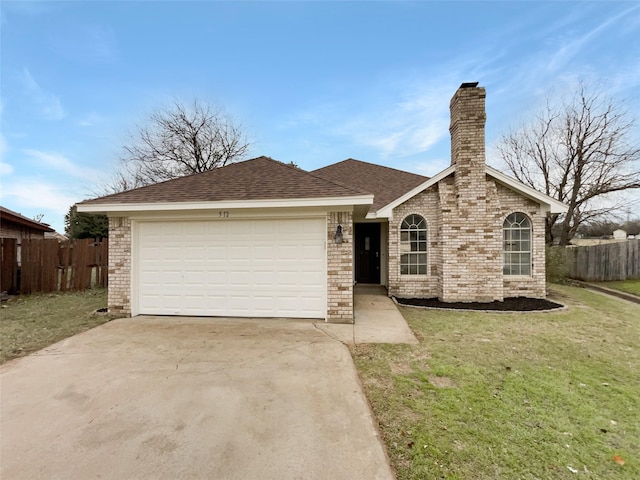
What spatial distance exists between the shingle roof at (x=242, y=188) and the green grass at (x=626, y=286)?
36.0ft

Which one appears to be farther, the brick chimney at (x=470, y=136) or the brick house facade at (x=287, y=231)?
the brick chimney at (x=470, y=136)

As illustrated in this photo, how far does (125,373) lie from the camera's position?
12.7 feet

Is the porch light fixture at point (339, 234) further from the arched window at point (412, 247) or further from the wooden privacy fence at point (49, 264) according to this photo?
the wooden privacy fence at point (49, 264)

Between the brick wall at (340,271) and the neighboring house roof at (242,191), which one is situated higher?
the neighboring house roof at (242,191)

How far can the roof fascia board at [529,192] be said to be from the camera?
8.45m

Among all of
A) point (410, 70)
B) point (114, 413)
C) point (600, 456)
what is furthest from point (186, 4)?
point (600, 456)

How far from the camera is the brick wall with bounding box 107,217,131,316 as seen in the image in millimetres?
6750

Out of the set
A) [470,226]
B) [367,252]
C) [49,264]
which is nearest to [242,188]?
[470,226]

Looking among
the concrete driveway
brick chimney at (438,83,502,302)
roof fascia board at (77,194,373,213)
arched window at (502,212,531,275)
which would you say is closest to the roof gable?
brick chimney at (438,83,502,302)

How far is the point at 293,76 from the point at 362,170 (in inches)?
188

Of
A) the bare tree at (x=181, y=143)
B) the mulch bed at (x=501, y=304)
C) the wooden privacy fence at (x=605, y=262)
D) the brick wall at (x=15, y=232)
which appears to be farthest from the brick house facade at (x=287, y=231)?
the bare tree at (x=181, y=143)

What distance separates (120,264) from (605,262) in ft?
58.7

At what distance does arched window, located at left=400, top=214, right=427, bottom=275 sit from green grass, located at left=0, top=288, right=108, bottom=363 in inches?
307

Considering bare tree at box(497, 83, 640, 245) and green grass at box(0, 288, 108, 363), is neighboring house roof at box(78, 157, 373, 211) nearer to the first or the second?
green grass at box(0, 288, 108, 363)
